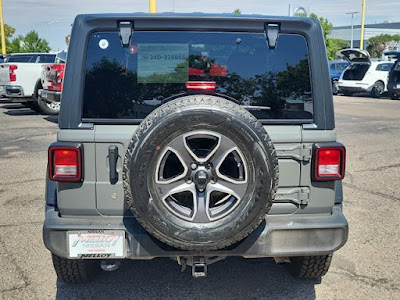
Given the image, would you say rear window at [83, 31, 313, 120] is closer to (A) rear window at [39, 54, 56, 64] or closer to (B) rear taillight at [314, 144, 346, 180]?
(B) rear taillight at [314, 144, 346, 180]

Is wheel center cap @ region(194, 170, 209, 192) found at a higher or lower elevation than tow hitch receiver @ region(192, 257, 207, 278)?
higher

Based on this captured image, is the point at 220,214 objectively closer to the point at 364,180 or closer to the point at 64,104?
the point at 64,104

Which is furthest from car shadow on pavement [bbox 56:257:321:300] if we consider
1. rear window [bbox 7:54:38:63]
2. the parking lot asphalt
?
rear window [bbox 7:54:38:63]

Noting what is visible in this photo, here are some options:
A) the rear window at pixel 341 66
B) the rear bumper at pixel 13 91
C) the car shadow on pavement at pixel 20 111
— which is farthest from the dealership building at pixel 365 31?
the rear bumper at pixel 13 91

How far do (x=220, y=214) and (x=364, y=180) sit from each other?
185 inches

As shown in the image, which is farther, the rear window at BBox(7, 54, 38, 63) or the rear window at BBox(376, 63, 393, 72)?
the rear window at BBox(376, 63, 393, 72)

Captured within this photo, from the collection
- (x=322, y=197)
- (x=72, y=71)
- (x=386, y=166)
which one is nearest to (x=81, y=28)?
(x=72, y=71)

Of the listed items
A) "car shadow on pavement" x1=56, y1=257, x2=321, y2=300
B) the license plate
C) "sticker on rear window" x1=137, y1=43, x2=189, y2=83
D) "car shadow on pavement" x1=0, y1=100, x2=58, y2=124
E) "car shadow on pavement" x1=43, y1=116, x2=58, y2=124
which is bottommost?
"car shadow on pavement" x1=56, y1=257, x2=321, y2=300

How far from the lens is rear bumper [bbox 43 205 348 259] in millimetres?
2904

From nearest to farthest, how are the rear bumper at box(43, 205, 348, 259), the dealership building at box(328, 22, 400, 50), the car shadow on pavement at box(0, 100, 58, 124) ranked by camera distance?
the rear bumper at box(43, 205, 348, 259), the car shadow on pavement at box(0, 100, 58, 124), the dealership building at box(328, 22, 400, 50)

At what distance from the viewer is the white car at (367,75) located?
2108 cm

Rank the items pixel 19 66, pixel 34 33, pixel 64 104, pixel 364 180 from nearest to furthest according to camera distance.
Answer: pixel 64 104
pixel 364 180
pixel 19 66
pixel 34 33

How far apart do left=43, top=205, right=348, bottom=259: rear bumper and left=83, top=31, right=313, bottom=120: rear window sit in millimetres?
661

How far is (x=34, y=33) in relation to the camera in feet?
189
